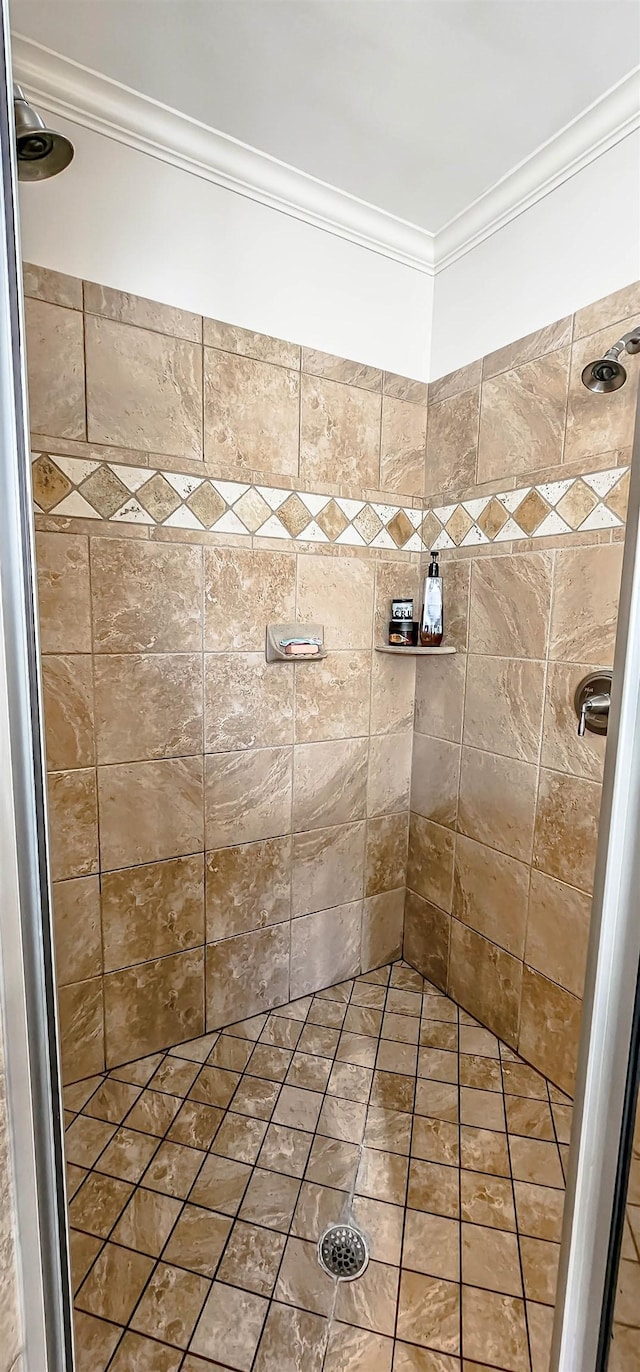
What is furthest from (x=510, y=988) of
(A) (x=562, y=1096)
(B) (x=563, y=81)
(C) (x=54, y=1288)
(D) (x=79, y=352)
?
(B) (x=563, y=81)

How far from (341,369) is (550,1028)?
184cm

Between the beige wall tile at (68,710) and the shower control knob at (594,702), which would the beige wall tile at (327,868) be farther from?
the shower control knob at (594,702)

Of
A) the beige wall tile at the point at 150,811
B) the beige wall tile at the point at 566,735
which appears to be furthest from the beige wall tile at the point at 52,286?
the beige wall tile at the point at 566,735

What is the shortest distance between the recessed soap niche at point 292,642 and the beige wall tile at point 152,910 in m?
0.58

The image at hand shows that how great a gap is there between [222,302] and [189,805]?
127 cm

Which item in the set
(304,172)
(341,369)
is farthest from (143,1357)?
(304,172)

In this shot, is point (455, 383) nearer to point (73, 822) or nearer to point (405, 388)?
point (405, 388)

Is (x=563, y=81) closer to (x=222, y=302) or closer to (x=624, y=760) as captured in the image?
(x=222, y=302)

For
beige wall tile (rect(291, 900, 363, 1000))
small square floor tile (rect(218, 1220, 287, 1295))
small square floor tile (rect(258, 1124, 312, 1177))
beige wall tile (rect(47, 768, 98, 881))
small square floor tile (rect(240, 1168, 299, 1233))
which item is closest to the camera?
small square floor tile (rect(218, 1220, 287, 1295))

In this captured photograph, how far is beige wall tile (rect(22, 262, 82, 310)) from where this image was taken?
1.21 metres

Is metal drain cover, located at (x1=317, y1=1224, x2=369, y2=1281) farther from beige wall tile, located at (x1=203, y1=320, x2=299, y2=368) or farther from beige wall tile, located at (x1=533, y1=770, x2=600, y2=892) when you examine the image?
beige wall tile, located at (x1=203, y1=320, x2=299, y2=368)

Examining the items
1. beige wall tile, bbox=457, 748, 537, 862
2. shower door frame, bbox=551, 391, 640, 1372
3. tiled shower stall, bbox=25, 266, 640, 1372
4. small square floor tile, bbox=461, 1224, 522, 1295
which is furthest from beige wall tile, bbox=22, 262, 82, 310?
small square floor tile, bbox=461, 1224, 522, 1295

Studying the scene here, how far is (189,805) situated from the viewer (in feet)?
4.95

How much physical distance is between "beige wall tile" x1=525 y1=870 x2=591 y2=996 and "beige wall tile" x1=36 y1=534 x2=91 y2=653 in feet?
4.20
